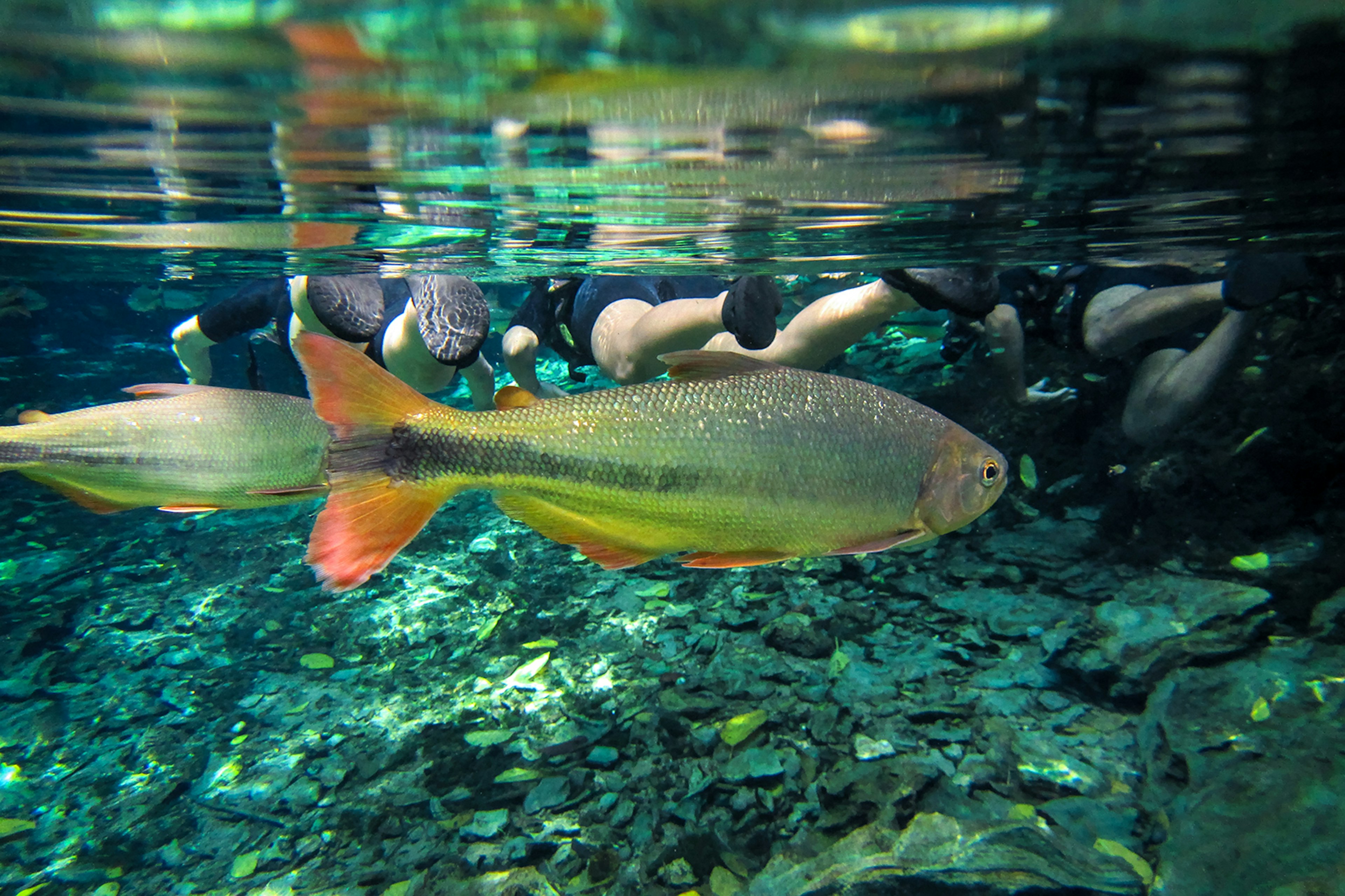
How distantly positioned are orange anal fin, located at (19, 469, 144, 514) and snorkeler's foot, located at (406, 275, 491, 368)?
2427 mm

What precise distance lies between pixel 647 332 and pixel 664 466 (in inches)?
153

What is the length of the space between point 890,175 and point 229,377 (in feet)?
69.0

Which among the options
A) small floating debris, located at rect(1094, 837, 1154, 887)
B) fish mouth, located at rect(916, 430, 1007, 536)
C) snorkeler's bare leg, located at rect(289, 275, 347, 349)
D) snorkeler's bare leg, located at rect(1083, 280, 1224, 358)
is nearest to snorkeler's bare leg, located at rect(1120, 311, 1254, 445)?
snorkeler's bare leg, located at rect(1083, 280, 1224, 358)

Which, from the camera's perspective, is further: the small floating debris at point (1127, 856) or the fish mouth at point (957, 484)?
the small floating debris at point (1127, 856)

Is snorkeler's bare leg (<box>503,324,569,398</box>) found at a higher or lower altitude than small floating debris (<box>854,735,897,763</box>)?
higher

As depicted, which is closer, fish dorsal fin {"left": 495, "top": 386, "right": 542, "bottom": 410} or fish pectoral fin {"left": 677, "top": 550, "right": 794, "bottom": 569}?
fish pectoral fin {"left": 677, "top": 550, "right": 794, "bottom": 569}

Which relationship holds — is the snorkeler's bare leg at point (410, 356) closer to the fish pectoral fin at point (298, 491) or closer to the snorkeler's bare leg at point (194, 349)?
the fish pectoral fin at point (298, 491)

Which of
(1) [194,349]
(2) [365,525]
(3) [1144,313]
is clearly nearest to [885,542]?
(2) [365,525]

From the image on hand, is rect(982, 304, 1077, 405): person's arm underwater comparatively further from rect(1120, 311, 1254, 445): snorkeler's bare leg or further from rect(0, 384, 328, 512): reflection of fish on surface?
rect(0, 384, 328, 512): reflection of fish on surface

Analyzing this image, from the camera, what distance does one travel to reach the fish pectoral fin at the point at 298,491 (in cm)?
356

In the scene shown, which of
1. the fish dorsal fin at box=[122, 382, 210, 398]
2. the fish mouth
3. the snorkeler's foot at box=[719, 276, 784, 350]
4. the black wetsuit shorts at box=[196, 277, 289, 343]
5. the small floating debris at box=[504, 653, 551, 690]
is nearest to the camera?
the fish mouth

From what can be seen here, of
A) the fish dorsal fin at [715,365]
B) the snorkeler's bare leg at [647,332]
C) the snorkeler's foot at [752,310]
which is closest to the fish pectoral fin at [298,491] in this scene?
the fish dorsal fin at [715,365]

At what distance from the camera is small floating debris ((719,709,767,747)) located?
3840mm

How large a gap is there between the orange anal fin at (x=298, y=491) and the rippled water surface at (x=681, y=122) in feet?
6.74
